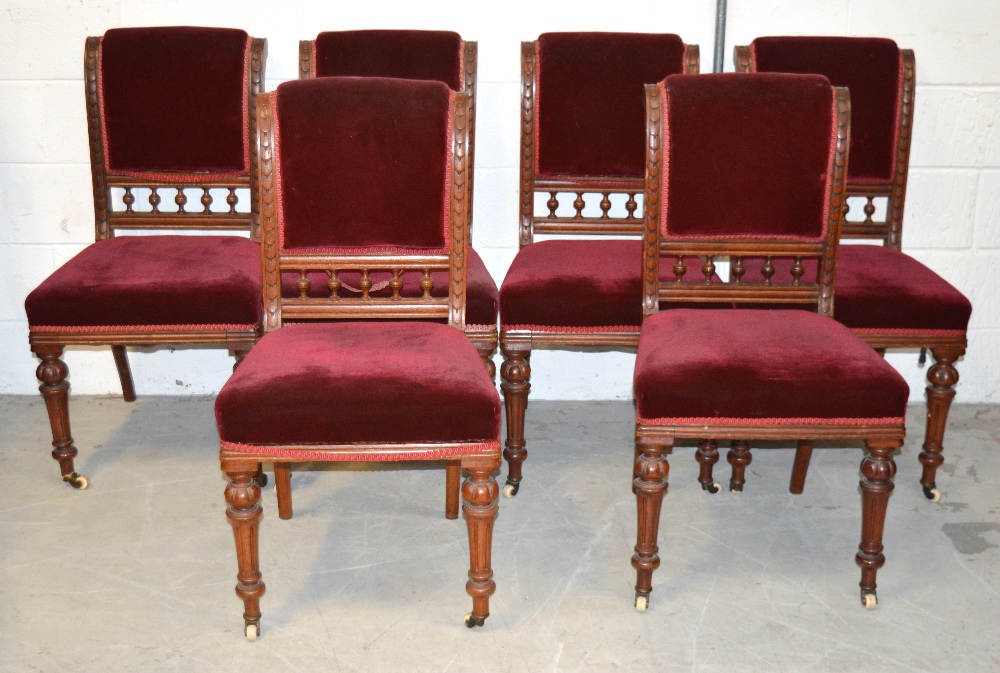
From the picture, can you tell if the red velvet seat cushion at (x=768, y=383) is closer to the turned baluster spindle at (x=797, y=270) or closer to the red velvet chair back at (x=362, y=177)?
the turned baluster spindle at (x=797, y=270)

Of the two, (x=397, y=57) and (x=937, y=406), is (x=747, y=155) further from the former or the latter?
(x=397, y=57)

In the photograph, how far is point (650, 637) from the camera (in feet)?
6.80

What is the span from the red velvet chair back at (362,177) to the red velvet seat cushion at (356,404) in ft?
1.04

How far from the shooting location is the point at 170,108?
9.28 ft

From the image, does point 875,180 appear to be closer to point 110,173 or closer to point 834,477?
point 834,477

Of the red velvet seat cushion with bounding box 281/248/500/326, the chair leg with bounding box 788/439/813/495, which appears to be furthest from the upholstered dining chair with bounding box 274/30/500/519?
the chair leg with bounding box 788/439/813/495

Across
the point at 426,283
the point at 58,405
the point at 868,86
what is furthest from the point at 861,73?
the point at 58,405

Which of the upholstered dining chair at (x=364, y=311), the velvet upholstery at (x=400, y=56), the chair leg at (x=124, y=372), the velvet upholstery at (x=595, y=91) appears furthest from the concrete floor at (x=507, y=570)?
the velvet upholstery at (x=400, y=56)

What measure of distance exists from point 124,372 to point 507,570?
4.89ft

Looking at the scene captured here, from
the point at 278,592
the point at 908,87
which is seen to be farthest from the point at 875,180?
the point at 278,592

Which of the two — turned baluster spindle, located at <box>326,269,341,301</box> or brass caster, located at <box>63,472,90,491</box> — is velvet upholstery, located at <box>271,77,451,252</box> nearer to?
turned baluster spindle, located at <box>326,269,341,301</box>

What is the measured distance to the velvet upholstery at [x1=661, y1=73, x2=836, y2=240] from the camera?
2297 mm

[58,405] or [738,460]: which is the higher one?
[58,405]

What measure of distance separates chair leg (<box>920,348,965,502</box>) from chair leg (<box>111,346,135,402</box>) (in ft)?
7.22
